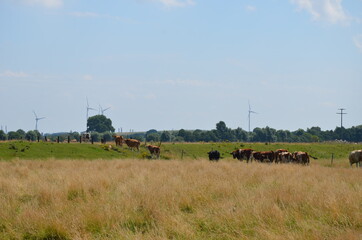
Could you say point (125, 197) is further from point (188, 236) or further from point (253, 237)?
point (253, 237)

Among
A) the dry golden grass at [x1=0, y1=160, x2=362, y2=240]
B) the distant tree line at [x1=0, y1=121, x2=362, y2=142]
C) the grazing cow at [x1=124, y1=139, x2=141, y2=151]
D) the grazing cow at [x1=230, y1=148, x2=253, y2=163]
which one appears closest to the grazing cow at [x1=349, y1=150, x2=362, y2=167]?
the grazing cow at [x1=230, y1=148, x2=253, y2=163]

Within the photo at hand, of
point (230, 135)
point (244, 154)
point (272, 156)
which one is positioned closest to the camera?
point (272, 156)

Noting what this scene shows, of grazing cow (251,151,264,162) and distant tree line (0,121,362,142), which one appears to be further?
distant tree line (0,121,362,142)

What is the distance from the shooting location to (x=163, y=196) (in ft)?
43.8

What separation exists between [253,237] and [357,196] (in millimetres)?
4692

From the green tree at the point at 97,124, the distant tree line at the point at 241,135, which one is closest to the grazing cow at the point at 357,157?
the distant tree line at the point at 241,135

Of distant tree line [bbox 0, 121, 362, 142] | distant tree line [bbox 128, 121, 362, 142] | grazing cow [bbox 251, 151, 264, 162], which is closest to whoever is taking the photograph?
grazing cow [bbox 251, 151, 264, 162]

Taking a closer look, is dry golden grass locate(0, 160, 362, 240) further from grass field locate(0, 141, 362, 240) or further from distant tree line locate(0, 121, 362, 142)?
distant tree line locate(0, 121, 362, 142)

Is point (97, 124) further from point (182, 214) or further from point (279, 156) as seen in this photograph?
point (182, 214)

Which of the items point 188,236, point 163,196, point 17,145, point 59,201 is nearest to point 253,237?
point 188,236

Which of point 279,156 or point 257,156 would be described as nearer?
point 279,156

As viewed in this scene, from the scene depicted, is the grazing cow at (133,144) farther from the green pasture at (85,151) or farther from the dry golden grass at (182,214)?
the dry golden grass at (182,214)

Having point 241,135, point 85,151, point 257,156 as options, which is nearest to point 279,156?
point 257,156

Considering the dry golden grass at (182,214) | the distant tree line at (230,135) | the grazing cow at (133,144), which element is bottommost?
the dry golden grass at (182,214)
